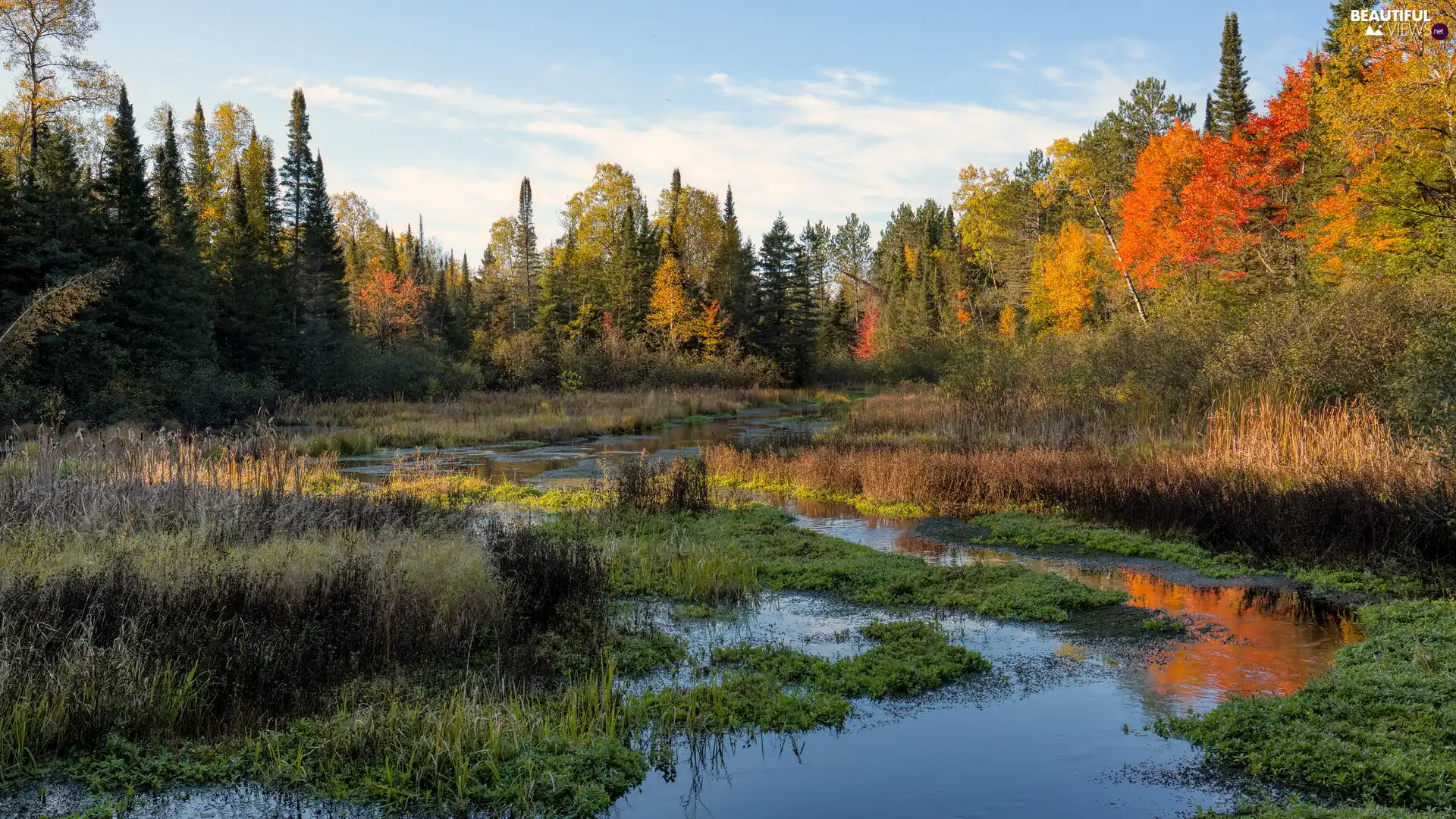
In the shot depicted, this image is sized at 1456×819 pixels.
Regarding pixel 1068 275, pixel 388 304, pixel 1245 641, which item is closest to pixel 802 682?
pixel 1245 641

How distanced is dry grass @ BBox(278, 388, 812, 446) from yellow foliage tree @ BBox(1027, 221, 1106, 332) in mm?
17995

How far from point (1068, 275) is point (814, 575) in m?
40.3

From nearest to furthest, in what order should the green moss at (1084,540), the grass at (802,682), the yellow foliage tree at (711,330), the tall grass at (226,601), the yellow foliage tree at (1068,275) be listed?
1. the tall grass at (226,601)
2. the grass at (802,682)
3. the green moss at (1084,540)
4. the yellow foliage tree at (1068,275)
5. the yellow foliage tree at (711,330)

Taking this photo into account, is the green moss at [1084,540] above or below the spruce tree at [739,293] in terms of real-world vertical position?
below

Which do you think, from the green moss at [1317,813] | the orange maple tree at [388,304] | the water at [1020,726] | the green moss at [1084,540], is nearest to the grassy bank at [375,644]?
the water at [1020,726]

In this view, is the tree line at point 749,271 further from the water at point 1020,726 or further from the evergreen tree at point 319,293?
the water at point 1020,726

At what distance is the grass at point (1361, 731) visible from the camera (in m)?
4.72

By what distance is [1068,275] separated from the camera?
45.7m

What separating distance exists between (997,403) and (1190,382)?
15.5ft

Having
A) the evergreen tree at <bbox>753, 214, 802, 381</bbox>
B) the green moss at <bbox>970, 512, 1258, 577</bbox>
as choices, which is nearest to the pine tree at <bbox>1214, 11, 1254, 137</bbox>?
the evergreen tree at <bbox>753, 214, 802, 381</bbox>

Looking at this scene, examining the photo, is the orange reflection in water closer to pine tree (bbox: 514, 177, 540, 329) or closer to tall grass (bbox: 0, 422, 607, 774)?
tall grass (bbox: 0, 422, 607, 774)

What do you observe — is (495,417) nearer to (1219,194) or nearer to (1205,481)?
(1205,481)

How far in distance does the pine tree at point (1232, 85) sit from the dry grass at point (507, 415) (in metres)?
28.3

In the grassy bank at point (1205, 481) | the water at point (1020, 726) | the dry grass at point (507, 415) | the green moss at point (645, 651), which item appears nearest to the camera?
the water at point (1020, 726)
